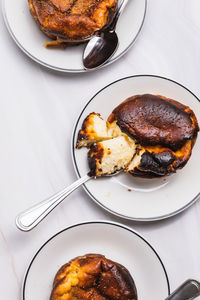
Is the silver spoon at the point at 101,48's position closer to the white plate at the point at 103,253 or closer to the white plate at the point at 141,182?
the white plate at the point at 141,182

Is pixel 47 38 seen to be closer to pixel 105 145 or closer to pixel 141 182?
pixel 105 145

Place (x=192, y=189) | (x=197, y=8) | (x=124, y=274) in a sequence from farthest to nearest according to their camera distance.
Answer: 1. (x=197, y=8)
2. (x=192, y=189)
3. (x=124, y=274)

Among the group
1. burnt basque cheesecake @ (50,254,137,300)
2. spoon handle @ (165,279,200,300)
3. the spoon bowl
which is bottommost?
spoon handle @ (165,279,200,300)

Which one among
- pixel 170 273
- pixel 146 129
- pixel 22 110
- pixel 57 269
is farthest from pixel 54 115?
pixel 170 273

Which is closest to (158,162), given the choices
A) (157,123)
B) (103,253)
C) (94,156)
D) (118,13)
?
(157,123)

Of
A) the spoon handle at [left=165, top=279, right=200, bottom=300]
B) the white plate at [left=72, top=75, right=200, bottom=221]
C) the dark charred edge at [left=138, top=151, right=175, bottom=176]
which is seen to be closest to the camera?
the spoon handle at [left=165, top=279, right=200, bottom=300]

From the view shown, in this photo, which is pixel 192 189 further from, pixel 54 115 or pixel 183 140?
pixel 54 115

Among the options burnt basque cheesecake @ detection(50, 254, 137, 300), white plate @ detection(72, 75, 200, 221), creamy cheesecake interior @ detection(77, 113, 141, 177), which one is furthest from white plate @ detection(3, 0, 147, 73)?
burnt basque cheesecake @ detection(50, 254, 137, 300)

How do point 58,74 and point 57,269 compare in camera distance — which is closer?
point 57,269

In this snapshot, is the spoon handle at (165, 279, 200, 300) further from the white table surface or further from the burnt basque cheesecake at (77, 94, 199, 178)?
the burnt basque cheesecake at (77, 94, 199, 178)
